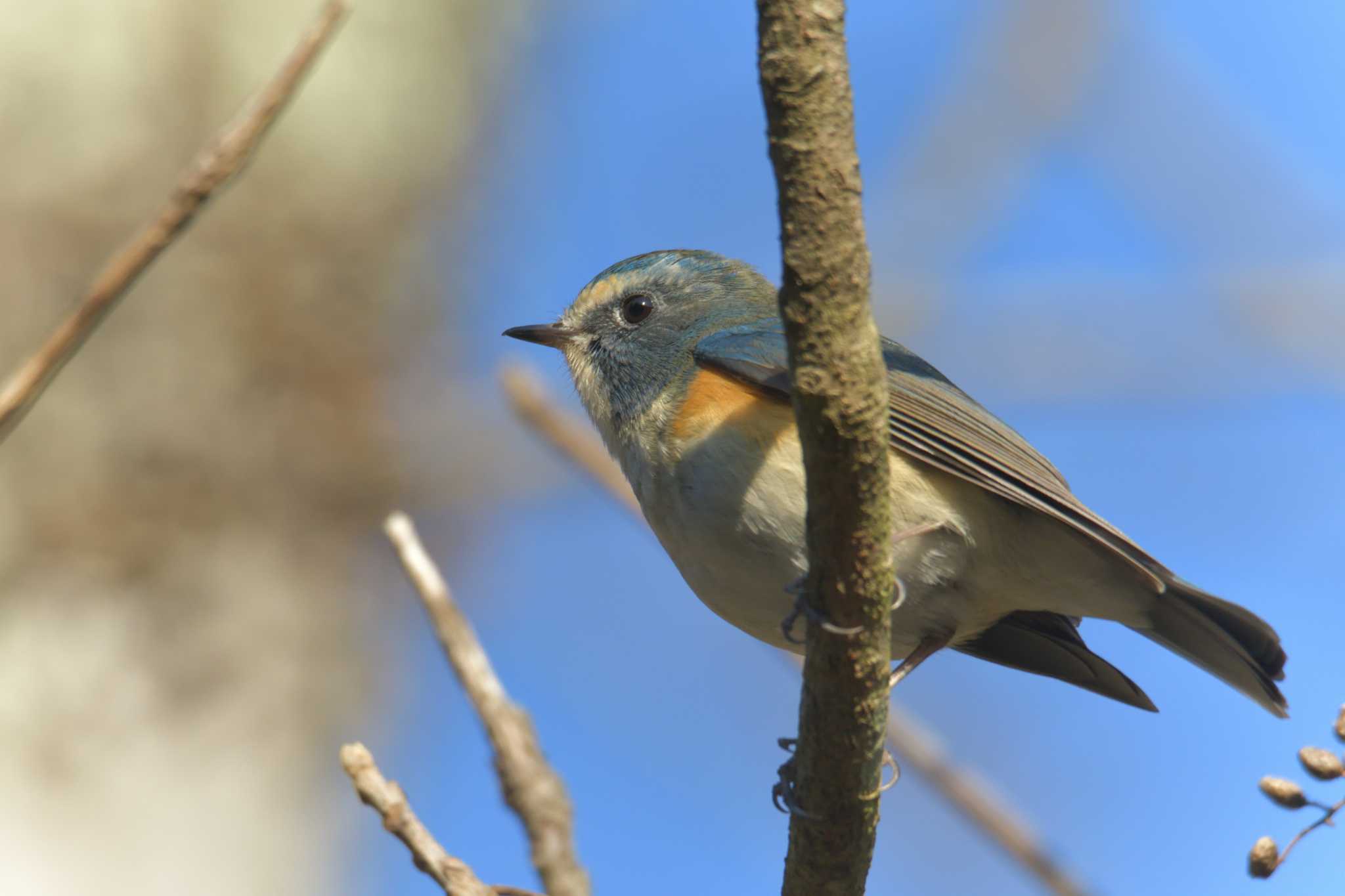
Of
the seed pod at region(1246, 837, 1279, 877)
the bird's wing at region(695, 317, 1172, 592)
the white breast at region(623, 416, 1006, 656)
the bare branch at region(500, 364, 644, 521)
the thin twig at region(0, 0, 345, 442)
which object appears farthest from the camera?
the bare branch at region(500, 364, 644, 521)

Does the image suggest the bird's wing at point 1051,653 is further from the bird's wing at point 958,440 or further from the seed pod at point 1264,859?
the seed pod at point 1264,859

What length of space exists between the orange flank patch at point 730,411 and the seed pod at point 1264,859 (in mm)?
1416

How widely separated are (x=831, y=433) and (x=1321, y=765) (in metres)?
0.97

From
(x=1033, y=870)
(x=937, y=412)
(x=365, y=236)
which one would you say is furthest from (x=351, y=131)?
(x=1033, y=870)

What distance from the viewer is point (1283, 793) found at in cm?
209

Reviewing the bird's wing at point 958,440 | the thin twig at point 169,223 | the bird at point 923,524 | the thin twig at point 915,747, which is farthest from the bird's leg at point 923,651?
the thin twig at point 169,223

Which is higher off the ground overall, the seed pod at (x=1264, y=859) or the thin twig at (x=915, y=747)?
the thin twig at (x=915, y=747)

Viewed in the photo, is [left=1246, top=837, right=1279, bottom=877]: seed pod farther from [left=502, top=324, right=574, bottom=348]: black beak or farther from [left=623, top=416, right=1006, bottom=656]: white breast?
[left=502, top=324, right=574, bottom=348]: black beak

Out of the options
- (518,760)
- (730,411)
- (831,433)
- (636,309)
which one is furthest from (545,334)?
(831,433)

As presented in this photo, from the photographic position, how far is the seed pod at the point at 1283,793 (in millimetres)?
2092

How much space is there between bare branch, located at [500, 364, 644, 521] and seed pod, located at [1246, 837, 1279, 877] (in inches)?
80.3

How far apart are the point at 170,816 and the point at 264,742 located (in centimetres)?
60

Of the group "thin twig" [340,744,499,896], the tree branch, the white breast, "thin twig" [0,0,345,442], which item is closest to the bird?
the white breast

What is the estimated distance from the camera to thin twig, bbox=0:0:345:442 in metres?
1.77
